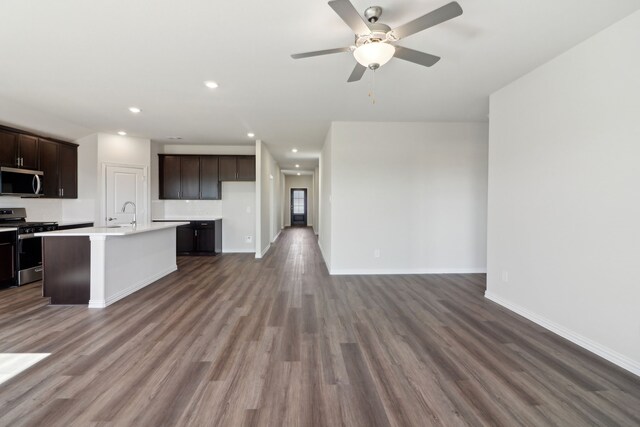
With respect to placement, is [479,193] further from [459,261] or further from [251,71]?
[251,71]

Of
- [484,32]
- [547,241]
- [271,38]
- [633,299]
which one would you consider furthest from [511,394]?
[271,38]

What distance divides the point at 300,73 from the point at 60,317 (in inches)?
141

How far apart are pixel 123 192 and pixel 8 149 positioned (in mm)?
1780

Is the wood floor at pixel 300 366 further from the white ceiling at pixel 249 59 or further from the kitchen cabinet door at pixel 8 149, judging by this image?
the white ceiling at pixel 249 59

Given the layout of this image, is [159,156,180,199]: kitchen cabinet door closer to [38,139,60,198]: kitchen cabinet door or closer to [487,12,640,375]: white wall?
[38,139,60,198]: kitchen cabinet door

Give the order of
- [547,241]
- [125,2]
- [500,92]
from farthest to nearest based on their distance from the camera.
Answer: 1. [500,92]
2. [547,241]
3. [125,2]

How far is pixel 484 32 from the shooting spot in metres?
2.29

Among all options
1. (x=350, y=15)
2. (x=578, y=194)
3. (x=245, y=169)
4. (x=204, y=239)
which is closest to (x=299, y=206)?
(x=245, y=169)

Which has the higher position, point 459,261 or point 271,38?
point 271,38

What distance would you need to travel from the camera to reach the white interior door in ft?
18.5

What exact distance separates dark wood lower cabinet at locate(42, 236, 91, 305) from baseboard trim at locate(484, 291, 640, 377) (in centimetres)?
488

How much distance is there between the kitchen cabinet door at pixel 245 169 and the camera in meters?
6.71

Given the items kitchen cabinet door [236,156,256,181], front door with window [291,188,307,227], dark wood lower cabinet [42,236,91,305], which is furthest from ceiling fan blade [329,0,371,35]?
front door with window [291,188,307,227]

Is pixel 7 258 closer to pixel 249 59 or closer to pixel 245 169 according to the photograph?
pixel 245 169
